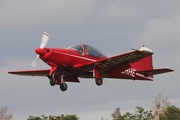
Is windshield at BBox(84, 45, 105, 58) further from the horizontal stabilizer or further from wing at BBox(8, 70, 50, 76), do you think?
wing at BBox(8, 70, 50, 76)

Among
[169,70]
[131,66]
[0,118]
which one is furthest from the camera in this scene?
[0,118]

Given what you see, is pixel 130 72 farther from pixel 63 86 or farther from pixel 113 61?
pixel 63 86

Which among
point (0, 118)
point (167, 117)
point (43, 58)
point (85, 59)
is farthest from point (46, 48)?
point (0, 118)

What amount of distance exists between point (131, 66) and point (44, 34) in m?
6.46

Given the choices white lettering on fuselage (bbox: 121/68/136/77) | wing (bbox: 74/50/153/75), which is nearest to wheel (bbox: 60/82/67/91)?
wing (bbox: 74/50/153/75)

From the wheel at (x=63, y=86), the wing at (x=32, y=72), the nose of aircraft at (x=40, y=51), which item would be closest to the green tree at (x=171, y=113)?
the wing at (x=32, y=72)

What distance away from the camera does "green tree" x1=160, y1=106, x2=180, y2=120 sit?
6283 cm

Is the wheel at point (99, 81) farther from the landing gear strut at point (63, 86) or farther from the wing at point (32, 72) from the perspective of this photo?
the wing at point (32, 72)

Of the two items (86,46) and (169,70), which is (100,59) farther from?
(169,70)

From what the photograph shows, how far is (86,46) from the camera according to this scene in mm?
28984

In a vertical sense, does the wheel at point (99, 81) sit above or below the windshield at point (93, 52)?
below

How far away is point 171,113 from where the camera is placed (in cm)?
6372

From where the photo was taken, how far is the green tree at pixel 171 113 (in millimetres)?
62831

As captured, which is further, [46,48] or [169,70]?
[169,70]
